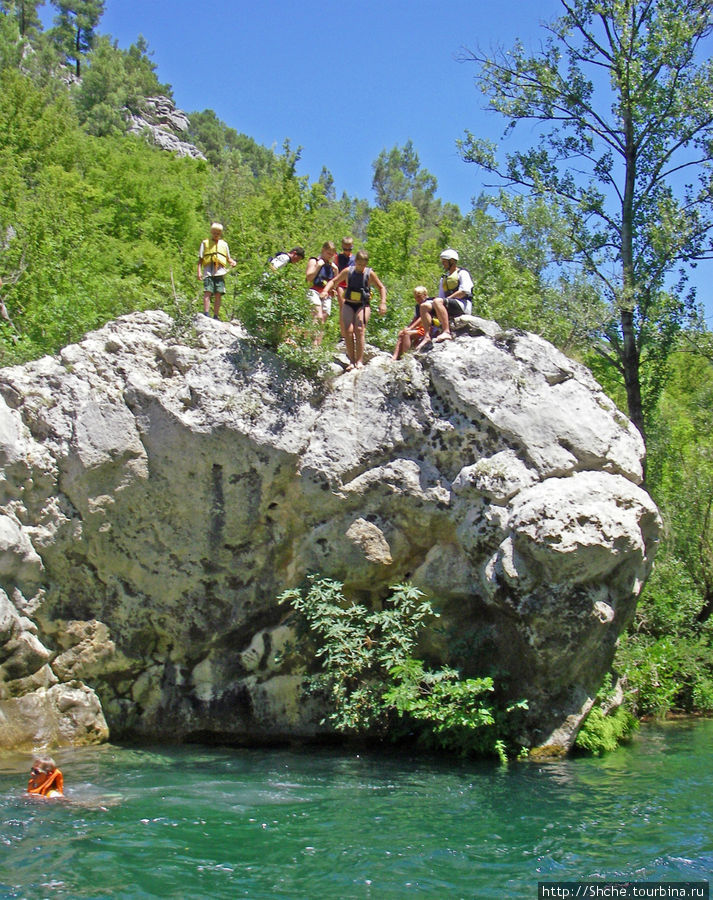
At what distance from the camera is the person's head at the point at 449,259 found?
13.0 m

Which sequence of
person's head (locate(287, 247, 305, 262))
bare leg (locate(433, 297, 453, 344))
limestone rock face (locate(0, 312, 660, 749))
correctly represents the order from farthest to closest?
person's head (locate(287, 247, 305, 262)), bare leg (locate(433, 297, 453, 344)), limestone rock face (locate(0, 312, 660, 749))

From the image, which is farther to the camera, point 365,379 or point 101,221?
point 101,221

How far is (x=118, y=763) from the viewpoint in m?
11.0

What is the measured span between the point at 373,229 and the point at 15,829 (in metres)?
26.1

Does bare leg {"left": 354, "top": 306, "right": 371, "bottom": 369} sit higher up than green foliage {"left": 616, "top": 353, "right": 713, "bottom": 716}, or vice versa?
bare leg {"left": 354, "top": 306, "right": 371, "bottom": 369}

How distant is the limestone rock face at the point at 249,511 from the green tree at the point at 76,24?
3358 inches

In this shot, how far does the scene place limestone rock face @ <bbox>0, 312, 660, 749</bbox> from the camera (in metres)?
11.7

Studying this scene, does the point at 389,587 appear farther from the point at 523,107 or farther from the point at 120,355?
the point at 523,107

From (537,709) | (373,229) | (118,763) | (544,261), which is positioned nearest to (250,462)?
(118,763)

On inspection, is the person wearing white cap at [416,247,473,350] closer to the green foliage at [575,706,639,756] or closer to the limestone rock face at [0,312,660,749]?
the limestone rock face at [0,312,660,749]

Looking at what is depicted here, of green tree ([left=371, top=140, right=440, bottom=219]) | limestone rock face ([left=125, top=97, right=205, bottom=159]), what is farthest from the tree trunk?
limestone rock face ([left=125, top=97, right=205, bottom=159])

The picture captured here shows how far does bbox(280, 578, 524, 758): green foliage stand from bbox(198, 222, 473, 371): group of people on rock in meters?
3.77

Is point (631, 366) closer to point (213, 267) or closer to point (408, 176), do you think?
point (213, 267)

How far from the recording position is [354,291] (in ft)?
42.1
